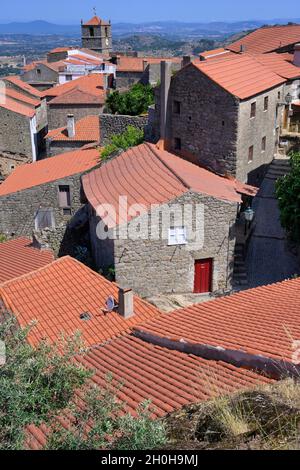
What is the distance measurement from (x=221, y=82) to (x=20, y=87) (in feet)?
128

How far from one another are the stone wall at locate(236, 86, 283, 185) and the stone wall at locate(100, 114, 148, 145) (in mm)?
8617

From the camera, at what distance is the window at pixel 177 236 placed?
17.5 m

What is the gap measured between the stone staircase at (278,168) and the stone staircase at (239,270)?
23.4ft

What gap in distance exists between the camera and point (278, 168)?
27328 millimetres

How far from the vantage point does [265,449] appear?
477 centimetres

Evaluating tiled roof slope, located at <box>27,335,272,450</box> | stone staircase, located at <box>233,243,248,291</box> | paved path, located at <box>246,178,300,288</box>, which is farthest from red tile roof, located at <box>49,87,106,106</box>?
tiled roof slope, located at <box>27,335,272,450</box>

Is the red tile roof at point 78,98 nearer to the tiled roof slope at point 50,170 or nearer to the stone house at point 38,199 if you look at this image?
the tiled roof slope at point 50,170

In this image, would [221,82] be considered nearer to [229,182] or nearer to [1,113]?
[229,182]

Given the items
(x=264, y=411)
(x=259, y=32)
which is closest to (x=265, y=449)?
(x=264, y=411)

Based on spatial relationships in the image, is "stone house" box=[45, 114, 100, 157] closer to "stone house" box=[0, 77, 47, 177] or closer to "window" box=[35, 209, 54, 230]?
"stone house" box=[0, 77, 47, 177]

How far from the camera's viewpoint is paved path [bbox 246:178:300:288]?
66.4ft

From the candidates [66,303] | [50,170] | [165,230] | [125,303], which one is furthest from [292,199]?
[50,170]

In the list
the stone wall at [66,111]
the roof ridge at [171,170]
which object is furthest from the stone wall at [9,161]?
the roof ridge at [171,170]

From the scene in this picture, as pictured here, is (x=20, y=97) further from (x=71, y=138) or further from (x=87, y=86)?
(x=71, y=138)
